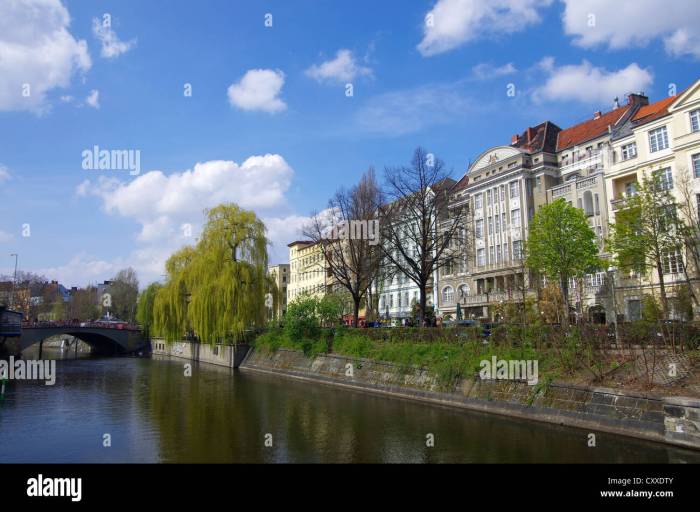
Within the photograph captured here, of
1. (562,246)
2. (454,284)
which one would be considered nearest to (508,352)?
(562,246)

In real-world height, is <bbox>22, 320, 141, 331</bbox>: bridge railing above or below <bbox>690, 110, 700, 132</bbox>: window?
below

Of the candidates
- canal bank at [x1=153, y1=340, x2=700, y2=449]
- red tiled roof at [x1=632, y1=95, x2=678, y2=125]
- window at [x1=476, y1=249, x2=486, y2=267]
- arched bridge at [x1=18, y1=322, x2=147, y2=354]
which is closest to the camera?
canal bank at [x1=153, y1=340, x2=700, y2=449]

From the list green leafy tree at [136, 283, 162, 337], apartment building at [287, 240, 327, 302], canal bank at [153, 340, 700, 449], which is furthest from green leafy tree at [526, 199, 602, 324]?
apartment building at [287, 240, 327, 302]

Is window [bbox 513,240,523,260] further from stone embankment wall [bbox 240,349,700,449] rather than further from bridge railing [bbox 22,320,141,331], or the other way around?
bridge railing [bbox 22,320,141,331]

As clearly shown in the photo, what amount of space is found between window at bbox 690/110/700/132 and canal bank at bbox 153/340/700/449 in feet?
94.2

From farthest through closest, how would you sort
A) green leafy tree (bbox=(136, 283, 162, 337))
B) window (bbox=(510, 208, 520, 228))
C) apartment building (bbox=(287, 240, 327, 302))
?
apartment building (bbox=(287, 240, 327, 302)) < green leafy tree (bbox=(136, 283, 162, 337)) < window (bbox=(510, 208, 520, 228))

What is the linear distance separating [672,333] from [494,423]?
702 centimetres

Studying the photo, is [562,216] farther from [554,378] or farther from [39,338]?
[39,338]

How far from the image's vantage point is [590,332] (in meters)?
20.2

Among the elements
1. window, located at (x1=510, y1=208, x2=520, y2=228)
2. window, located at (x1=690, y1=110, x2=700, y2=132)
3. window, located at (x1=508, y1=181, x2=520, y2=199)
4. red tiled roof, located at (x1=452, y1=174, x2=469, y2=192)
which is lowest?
window, located at (x1=510, y1=208, x2=520, y2=228)

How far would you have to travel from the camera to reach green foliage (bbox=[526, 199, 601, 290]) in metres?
37.8

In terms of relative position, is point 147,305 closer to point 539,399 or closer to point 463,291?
point 463,291

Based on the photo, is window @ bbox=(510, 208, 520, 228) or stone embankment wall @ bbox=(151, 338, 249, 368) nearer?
stone embankment wall @ bbox=(151, 338, 249, 368)

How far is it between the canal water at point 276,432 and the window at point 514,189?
3336 centimetres
